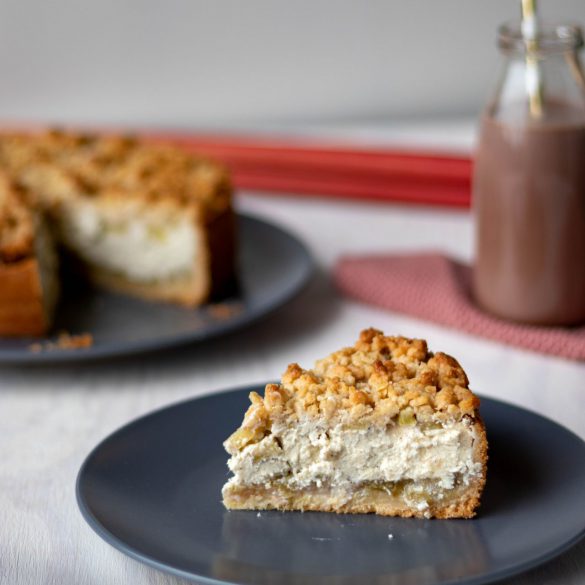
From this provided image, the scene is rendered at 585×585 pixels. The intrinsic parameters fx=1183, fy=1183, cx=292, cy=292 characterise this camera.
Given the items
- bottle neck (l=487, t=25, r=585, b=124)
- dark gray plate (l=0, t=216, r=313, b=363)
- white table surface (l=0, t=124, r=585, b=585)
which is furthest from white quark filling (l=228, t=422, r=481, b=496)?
bottle neck (l=487, t=25, r=585, b=124)

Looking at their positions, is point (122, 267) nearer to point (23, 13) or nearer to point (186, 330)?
point (186, 330)

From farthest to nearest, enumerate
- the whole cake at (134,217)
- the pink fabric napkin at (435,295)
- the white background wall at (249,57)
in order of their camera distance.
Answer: the white background wall at (249,57), the whole cake at (134,217), the pink fabric napkin at (435,295)

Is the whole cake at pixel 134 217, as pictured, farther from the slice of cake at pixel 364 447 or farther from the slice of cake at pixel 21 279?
the slice of cake at pixel 364 447

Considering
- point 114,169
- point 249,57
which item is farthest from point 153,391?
point 249,57

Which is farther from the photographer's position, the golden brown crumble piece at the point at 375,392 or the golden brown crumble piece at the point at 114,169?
the golden brown crumble piece at the point at 114,169

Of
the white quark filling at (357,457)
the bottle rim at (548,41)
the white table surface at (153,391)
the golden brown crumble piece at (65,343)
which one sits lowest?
the white table surface at (153,391)

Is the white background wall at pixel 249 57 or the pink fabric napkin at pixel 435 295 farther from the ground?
the white background wall at pixel 249 57

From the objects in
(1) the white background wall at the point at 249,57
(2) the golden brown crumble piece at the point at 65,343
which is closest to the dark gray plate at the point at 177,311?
(2) the golden brown crumble piece at the point at 65,343

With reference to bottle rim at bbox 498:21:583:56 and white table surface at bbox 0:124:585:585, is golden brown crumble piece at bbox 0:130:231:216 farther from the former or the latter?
bottle rim at bbox 498:21:583:56

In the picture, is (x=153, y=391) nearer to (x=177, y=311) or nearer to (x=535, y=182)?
(x=177, y=311)
